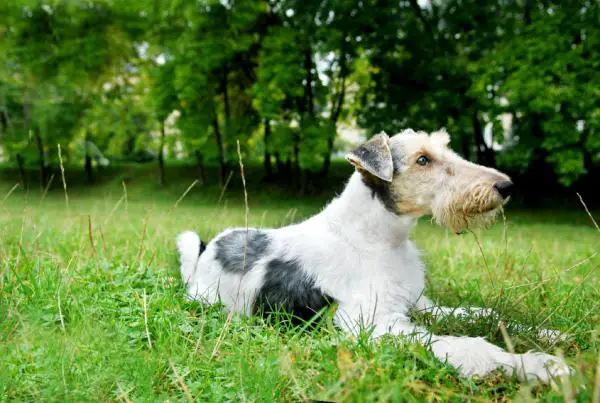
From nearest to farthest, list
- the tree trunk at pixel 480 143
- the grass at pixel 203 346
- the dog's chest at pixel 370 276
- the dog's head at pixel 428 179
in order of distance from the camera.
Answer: the grass at pixel 203 346, the dog's head at pixel 428 179, the dog's chest at pixel 370 276, the tree trunk at pixel 480 143

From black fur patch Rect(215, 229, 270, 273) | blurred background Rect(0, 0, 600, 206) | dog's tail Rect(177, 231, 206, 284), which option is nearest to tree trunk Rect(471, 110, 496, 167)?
blurred background Rect(0, 0, 600, 206)

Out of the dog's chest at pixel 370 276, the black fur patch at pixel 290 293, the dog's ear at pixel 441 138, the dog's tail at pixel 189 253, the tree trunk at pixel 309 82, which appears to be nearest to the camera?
the dog's chest at pixel 370 276

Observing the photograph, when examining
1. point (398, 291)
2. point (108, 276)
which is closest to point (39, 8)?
point (108, 276)

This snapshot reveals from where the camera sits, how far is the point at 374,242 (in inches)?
148

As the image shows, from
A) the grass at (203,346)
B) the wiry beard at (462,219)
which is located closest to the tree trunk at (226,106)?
the grass at (203,346)

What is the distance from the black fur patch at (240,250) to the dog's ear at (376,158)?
0.98 meters

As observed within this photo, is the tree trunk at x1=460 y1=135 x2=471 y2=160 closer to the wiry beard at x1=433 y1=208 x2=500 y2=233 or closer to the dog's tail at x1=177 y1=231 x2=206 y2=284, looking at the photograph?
the dog's tail at x1=177 y1=231 x2=206 y2=284

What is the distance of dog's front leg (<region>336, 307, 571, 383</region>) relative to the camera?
2.72m

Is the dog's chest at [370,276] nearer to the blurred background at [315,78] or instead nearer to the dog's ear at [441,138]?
the dog's ear at [441,138]

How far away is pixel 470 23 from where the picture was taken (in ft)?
70.7

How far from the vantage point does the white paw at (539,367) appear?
2.64 m

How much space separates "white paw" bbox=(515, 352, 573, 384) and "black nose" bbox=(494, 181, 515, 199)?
3.31ft

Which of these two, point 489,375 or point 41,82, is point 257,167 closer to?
point 41,82

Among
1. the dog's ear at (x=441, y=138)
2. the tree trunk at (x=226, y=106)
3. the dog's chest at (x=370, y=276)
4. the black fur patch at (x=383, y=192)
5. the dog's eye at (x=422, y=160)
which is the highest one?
the tree trunk at (x=226, y=106)
